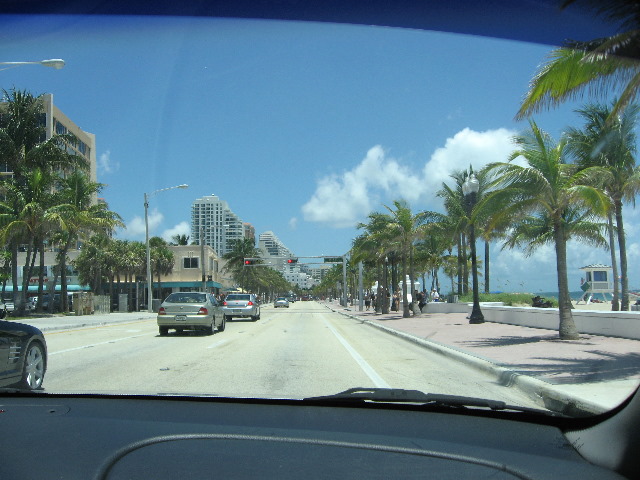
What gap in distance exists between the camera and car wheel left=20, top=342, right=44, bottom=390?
742 cm

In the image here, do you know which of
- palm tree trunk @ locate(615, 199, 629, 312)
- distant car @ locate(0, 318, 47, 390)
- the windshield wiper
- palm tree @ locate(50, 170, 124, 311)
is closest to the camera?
the windshield wiper

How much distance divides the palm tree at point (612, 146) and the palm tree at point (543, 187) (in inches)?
29.4

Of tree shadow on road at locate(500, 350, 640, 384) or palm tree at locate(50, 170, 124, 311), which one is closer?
tree shadow on road at locate(500, 350, 640, 384)

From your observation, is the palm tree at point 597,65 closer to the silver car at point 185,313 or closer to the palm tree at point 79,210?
the silver car at point 185,313

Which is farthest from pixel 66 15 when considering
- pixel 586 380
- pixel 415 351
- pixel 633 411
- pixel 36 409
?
pixel 415 351

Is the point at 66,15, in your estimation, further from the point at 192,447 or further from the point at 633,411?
the point at 633,411

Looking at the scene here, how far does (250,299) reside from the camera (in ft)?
112

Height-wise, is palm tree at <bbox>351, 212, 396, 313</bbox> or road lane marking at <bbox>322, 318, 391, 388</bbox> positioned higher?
palm tree at <bbox>351, 212, 396, 313</bbox>

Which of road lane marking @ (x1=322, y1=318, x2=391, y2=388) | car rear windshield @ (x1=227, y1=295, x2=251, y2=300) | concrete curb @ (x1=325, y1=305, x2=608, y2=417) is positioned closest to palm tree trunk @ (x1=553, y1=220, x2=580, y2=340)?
concrete curb @ (x1=325, y1=305, x2=608, y2=417)

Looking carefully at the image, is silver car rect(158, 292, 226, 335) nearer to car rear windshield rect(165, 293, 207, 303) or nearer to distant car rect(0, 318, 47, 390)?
car rear windshield rect(165, 293, 207, 303)

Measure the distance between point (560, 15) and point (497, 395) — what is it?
4.84 m

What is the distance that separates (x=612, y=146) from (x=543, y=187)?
195cm

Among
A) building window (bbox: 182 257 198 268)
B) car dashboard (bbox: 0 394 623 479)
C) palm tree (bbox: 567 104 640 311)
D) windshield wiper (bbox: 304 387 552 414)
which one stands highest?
palm tree (bbox: 567 104 640 311)

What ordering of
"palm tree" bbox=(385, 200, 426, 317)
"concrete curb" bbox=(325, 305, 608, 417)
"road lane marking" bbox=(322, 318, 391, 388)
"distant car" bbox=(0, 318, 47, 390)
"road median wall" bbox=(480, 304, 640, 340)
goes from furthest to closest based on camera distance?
"palm tree" bbox=(385, 200, 426, 317)
"road median wall" bbox=(480, 304, 640, 340)
"road lane marking" bbox=(322, 318, 391, 388)
"distant car" bbox=(0, 318, 47, 390)
"concrete curb" bbox=(325, 305, 608, 417)
